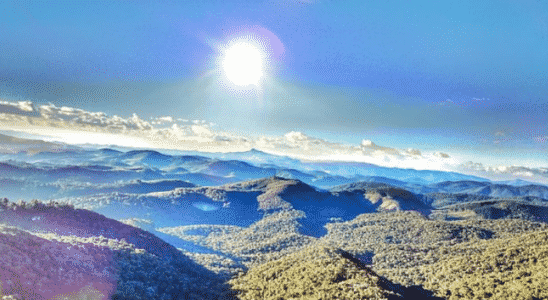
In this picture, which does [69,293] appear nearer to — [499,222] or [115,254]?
[115,254]

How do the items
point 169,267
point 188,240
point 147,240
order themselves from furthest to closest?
point 188,240, point 147,240, point 169,267

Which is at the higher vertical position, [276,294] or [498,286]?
[498,286]

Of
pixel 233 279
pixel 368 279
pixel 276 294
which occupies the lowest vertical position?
pixel 233 279

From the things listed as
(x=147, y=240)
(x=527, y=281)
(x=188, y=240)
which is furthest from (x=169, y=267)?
(x=188, y=240)

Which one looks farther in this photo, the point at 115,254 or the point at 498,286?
the point at 115,254

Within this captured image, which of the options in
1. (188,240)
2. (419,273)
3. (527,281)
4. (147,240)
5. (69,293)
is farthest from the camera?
(188,240)

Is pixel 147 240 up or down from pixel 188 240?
up

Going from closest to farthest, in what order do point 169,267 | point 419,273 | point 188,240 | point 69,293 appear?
point 69,293 → point 169,267 → point 419,273 → point 188,240

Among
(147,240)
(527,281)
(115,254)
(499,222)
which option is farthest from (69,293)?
(499,222)

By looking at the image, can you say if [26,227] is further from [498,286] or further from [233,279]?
[498,286]
